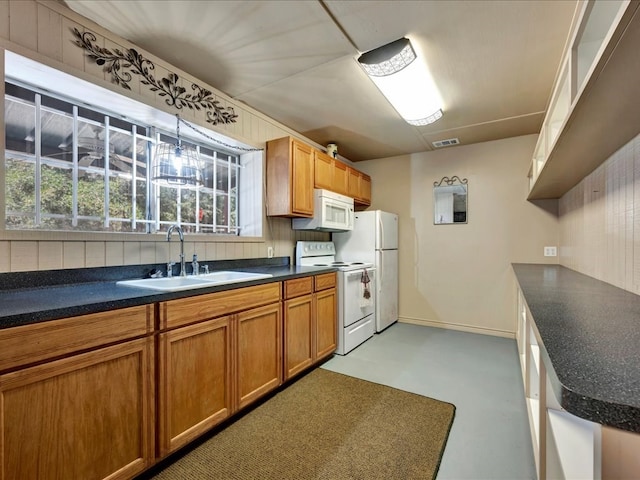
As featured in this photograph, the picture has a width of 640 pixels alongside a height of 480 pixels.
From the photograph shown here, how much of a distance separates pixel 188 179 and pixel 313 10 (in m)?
Answer: 1.27

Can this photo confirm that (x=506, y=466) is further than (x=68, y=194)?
No

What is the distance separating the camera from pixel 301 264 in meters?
3.29

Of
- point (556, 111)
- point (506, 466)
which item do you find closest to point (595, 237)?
point (556, 111)

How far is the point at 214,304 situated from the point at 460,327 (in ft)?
10.6

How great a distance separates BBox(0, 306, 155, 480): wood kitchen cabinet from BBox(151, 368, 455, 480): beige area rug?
34cm

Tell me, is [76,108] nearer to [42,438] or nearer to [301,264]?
[42,438]

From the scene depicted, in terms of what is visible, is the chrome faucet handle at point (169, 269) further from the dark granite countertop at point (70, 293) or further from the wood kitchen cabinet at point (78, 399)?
the wood kitchen cabinet at point (78, 399)

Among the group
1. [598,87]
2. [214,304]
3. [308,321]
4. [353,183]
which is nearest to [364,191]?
[353,183]

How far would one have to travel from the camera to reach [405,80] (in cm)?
226

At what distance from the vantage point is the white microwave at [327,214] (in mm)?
3182

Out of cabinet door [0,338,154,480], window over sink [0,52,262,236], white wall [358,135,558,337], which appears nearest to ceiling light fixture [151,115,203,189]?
window over sink [0,52,262,236]

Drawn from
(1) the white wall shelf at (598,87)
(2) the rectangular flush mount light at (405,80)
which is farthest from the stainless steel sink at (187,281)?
(1) the white wall shelf at (598,87)

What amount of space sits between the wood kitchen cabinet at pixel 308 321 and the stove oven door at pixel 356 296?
0.39ft

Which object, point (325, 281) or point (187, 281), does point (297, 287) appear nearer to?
point (325, 281)
